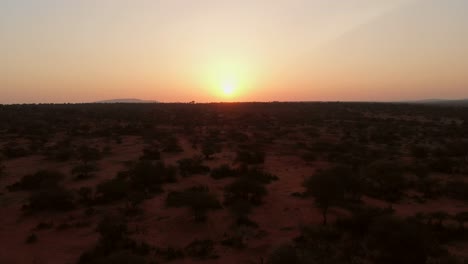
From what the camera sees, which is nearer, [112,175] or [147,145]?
[112,175]

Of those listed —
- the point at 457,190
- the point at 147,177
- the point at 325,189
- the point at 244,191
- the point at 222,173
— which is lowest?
the point at 457,190

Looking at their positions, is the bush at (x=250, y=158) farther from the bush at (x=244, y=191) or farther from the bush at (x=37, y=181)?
the bush at (x=37, y=181)

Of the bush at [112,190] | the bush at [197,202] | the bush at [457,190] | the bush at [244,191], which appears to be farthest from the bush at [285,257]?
the bush at [457,190]

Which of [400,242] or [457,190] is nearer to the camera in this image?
[400,242]

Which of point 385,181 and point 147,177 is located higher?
point 147,177

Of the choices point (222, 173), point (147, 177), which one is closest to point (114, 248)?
point (147, 177)

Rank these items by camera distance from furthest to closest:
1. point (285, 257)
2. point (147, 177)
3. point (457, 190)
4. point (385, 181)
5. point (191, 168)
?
point (191, 168) < point (385, 181) < point (147, 177) < point (457, 190) < point (285, 257)

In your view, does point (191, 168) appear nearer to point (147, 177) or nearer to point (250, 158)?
point (147, 177)

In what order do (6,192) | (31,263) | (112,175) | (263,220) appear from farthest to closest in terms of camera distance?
(112,175), (6,192), (263,220), (31,263)

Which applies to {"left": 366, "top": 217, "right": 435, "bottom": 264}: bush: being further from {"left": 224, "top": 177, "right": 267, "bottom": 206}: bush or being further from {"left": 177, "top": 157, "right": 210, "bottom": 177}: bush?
{"left": 177, "top": 157, "right": 210, "bottom": 177}: bush

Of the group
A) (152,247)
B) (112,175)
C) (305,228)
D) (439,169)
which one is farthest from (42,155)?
(439,169)

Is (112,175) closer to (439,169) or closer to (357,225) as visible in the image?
(357,225)
